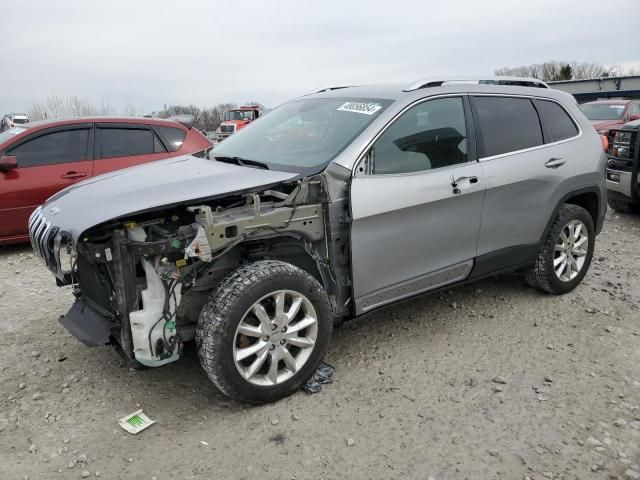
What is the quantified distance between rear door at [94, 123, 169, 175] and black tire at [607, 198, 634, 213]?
635 centimetres

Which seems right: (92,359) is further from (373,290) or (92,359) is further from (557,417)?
(557,417)

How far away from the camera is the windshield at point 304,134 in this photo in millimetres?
3436

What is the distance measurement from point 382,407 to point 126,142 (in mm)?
5236

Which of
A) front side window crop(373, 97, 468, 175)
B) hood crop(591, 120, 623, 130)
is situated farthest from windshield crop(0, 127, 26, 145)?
hood crop(591, 120, 623, 130)

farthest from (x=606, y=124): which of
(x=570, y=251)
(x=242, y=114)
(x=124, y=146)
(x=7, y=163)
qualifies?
(x=242, y=114)

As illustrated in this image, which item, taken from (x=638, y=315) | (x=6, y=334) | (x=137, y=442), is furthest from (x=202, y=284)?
(x=638, y=315)

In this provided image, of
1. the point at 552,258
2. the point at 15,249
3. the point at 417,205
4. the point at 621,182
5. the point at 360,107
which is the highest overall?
the point at 360,107

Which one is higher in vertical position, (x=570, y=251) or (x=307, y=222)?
(x=307, y=222)

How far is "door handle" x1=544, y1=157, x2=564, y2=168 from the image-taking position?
420 cm

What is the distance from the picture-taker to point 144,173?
11.5 feet

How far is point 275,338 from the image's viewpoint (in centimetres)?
303

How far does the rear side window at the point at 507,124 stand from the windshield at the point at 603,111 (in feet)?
31.4

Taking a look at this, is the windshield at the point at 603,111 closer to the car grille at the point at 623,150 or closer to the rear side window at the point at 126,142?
the car grille at the point at 623,150

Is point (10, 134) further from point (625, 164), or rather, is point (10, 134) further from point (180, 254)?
point (625, 164)
